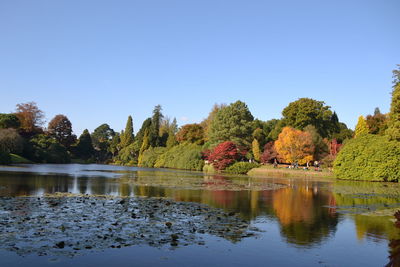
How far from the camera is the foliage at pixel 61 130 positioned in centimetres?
9362

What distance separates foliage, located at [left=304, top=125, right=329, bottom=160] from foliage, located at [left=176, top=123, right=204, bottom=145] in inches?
1125

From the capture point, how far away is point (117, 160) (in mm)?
101188

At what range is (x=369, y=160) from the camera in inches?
1575

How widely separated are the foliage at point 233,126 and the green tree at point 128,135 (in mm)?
45269

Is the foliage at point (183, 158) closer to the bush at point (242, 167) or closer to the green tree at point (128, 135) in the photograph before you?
the bush at point (242, 167)

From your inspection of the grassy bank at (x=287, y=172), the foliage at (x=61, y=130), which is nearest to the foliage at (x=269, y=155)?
the grassy bank at (x=287, y=172)

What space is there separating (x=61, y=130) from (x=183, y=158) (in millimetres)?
44260

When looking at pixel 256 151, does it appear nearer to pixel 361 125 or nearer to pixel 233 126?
pixel 233 126

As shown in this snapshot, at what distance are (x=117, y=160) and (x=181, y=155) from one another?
1459 inches

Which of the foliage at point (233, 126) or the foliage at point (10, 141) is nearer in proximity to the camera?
the foliage at point (10, 141)

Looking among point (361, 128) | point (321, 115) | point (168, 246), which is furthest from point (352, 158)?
point (168, 246)

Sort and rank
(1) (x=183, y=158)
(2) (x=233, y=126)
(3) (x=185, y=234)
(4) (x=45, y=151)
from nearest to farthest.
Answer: (3) (x=185, y=234) < (2) (x=233, y=126) < (1) (x=183, y=158) < (4) (x=45, y=151)

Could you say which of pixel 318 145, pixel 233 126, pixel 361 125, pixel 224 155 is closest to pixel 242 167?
pixel 224 155

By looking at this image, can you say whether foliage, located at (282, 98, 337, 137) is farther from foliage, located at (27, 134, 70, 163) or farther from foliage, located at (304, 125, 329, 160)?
foliage, located at (27, 134, 70, 163)
